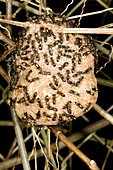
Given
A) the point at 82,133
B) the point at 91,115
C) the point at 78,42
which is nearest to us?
the point at 78,42

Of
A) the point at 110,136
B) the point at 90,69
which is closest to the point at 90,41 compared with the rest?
the point at 90,69

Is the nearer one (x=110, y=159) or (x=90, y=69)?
(x=90, y=69)

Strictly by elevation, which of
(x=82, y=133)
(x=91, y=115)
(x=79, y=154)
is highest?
(x=79, y=154)

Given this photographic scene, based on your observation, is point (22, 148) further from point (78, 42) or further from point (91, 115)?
point (91, 115)

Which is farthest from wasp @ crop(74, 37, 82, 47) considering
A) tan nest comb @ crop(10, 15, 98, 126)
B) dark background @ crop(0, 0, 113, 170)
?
dark background @ crop(0, 0, 113, 170)

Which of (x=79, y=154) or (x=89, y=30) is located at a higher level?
(x=89, y=30)

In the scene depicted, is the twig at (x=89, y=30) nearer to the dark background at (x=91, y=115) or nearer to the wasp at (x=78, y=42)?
the wasp at (x=78, y=42)

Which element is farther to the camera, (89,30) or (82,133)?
(82,133)

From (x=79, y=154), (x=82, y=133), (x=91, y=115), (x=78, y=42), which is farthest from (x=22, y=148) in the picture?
(x=91, y=115)

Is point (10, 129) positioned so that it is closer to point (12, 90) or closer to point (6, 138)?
point (6, 138)
